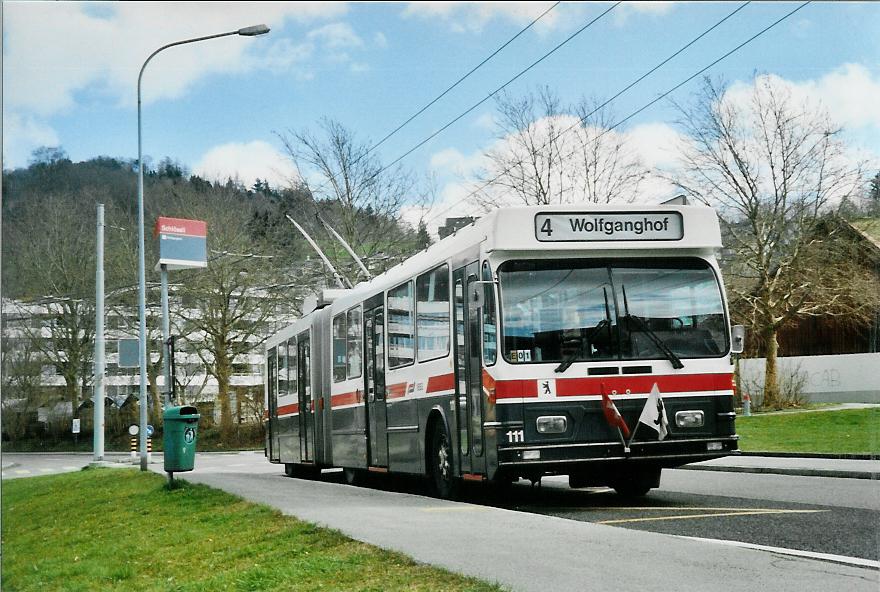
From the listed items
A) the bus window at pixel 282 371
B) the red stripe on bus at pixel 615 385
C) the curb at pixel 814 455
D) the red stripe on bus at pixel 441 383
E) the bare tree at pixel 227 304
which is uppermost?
the bare tree at pixel 227 304

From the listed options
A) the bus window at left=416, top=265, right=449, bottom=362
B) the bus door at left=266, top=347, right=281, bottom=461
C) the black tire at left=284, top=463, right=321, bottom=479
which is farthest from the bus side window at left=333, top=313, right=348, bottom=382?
the bus door at left=266, top=347, right=281, bottom=461

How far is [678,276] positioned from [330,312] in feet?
27.3

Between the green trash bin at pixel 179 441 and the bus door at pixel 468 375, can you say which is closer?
the bus door at pixel 468 375

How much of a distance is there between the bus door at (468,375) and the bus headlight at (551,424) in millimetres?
672

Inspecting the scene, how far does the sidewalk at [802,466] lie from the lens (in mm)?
17234

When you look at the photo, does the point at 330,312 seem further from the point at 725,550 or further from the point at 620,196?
the point at 620,196

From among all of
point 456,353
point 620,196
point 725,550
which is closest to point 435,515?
point 456,353

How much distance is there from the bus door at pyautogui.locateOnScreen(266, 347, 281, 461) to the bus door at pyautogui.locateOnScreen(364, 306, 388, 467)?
24.6ft

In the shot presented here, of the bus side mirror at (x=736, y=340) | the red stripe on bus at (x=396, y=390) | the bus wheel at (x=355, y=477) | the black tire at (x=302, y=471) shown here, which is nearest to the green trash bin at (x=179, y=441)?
the bus wheel at (x=355, y=477)

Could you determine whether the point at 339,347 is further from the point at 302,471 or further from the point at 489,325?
the point at 489,325

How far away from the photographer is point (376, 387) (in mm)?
16156

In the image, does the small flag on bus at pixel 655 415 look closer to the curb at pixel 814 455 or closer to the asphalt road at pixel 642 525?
the asphalt road at pixel 642 525

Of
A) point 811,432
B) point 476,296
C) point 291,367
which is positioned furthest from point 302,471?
point 811,432

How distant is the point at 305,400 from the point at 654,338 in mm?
10268
